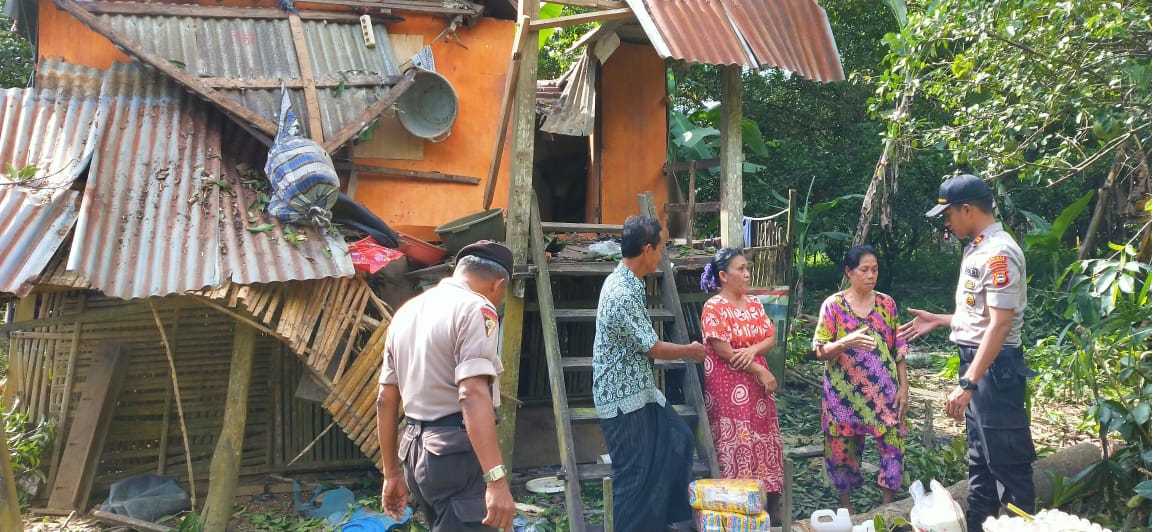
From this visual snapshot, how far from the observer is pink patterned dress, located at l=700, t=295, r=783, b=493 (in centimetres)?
452

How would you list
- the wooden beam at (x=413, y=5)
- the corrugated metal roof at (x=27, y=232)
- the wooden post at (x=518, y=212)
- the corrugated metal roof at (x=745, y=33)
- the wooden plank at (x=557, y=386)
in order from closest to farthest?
1. the wooden plank at (x=557, y=386)
2. the corrugated metal roof at (x=27, y=232)
3. the corrugated metal roof at (x=745, y=33)
4. the wooden post at (x=518, y=212)
5. the wooden beam at (x=413, y=5)

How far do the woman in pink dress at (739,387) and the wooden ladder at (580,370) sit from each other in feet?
0.43

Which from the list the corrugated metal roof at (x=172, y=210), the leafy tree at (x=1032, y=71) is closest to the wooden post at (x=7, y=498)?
the corrugated metal roof at (x=172, y=210)

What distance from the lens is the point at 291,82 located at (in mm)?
6297

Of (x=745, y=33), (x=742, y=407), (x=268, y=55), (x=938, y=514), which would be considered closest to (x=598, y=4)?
(x=745, y=33)

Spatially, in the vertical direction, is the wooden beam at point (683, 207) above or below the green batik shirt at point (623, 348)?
above

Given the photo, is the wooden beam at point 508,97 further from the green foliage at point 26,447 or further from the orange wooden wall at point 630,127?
the green foliage at point 26,447

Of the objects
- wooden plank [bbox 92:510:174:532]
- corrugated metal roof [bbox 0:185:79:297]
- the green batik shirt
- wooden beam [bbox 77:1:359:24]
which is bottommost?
wooden plank [bbox 92:510:174:532]

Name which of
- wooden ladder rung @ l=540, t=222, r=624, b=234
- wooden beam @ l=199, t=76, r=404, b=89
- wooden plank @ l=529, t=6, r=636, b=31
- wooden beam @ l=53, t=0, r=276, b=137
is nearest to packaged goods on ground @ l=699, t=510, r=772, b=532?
wooden ladder rung @ l=540, t=222, r=624, b=234

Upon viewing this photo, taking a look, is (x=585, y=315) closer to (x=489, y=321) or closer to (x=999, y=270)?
(x=489, y=321)

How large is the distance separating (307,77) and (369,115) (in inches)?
24.9

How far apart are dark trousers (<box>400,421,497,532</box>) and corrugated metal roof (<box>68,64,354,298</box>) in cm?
242

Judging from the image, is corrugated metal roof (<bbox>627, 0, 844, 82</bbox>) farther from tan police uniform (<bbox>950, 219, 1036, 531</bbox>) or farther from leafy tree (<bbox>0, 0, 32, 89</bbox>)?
leafy tree (<bbox>0, 0, 32, 89</bbox>)

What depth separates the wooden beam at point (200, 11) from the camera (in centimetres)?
619
